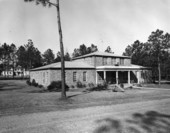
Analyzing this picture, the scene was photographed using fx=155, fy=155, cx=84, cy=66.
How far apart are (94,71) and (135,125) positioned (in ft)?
72.6

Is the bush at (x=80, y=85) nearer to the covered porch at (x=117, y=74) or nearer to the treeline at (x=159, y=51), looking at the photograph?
the covered porch at (x=117, y=74)

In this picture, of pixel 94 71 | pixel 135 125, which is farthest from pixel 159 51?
pixel 135 125

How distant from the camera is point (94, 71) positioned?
1127 inches

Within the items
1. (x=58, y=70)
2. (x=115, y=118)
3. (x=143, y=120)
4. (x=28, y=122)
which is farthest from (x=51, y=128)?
(x=58, y=70)

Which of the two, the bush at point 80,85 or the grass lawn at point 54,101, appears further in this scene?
the bush at point 80,85

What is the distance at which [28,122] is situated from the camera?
23.2 feet

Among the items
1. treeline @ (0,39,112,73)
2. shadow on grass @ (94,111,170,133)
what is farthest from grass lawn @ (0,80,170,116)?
treeline @ (0,39,112,73)

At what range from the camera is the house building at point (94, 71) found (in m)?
25.3

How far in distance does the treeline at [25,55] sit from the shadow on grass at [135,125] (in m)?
50.9

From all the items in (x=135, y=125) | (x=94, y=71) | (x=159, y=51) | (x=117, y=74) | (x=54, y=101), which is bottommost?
(x=54, y=101)

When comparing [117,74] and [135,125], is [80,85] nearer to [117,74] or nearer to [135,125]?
[117,74]

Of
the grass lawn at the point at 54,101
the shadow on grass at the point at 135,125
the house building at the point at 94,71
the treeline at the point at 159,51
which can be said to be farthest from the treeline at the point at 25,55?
the shadow on grass at the point at 135,125

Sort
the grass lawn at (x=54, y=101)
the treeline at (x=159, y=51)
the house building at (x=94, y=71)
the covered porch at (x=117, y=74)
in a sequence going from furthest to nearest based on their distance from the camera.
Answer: the treeline at (x=159, y=51) < the covered porch at (x=117, y=74) < the house building at (x=94, y=71) < the grass lawn at (x=54, y=101)

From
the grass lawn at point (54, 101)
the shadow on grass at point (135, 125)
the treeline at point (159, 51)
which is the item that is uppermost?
the treeline at point (159, 51)
